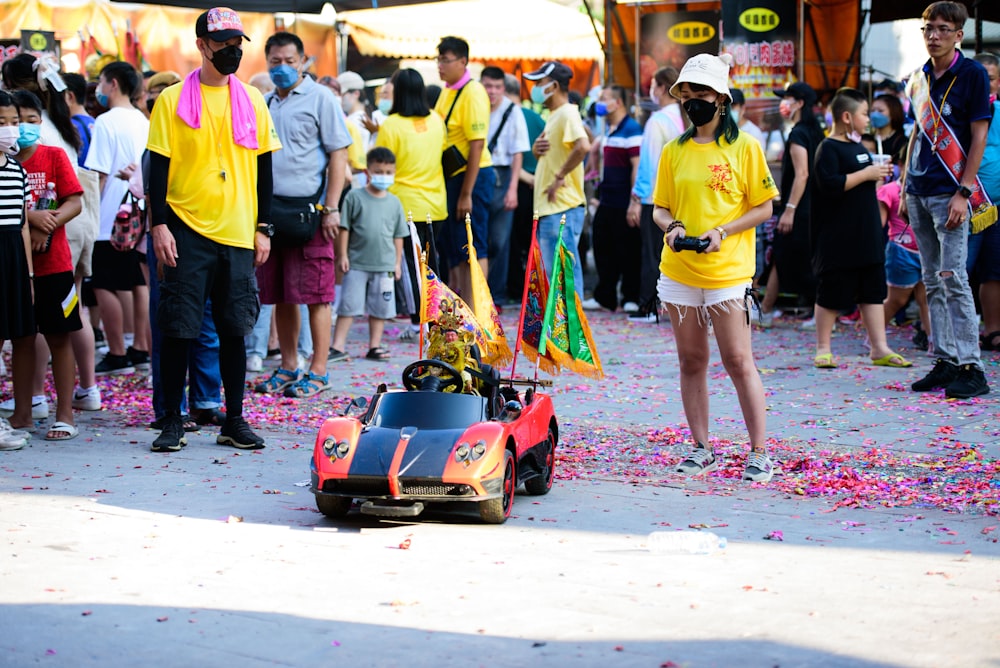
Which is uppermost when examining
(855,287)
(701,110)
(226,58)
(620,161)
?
(226,58)

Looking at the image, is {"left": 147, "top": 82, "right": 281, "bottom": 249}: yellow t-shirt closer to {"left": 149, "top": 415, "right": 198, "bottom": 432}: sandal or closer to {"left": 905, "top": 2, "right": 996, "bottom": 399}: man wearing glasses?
{"left": 149, "top": 415, "right": 198, "bottom": 432}: sandal

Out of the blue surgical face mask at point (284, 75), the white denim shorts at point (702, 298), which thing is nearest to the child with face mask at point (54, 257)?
the blue surgical face mask at point (284, 75)

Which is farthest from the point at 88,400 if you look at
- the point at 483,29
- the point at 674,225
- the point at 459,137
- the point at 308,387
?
the point at 483,29

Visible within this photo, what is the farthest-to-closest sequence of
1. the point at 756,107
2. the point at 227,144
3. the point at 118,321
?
the point at 756,107, the point at 118,321, the point at 227,144

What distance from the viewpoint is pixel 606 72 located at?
17797 mm

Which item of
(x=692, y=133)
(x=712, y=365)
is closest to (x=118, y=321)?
(x=712, y=365)

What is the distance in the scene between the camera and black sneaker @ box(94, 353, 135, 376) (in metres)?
9.80

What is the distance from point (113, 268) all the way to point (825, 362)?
5.30 metres

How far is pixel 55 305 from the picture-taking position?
7.49m

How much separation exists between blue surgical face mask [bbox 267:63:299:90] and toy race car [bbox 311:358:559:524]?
3.38m

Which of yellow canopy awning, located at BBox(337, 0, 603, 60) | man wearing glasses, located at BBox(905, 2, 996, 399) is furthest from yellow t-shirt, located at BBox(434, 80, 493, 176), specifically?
yellow canopy awning, located at BBox(337, 0, 603, 60)

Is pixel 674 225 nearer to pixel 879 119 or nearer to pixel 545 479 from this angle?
pixel 545 479

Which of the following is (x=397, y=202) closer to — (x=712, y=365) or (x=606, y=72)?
(x=712, y=365)

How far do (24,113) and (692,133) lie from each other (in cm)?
379
